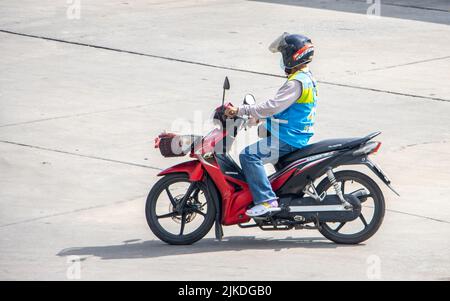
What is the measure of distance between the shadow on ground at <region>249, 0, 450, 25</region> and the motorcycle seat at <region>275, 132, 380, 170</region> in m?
11.3

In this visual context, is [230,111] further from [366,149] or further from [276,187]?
[366,149]

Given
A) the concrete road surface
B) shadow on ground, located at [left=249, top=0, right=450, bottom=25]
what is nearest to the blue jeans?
the concrete road surface

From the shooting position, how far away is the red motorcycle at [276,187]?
9.38 metres

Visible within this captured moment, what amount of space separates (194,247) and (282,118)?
130 cm

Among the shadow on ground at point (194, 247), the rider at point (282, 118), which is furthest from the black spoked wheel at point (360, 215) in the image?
the rider at point (282, 118)

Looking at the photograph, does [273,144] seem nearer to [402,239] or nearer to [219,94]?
[402,239]

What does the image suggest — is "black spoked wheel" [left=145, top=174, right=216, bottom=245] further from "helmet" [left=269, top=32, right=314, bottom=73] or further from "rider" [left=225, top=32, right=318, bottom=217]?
"helmet" [left=269, top=32, right=314, bottom=73]

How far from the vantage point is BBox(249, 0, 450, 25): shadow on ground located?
20688 millimetres

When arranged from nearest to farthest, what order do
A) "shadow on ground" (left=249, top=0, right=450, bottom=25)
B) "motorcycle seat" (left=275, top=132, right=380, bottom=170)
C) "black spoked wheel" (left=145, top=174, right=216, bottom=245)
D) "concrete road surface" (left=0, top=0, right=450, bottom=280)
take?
"concrete road surface" (left=0, top=0, right=450, bottom=280), "motorcycle seat" (left=275, top=132, right=380, bottom=170), "black spoked wheel" (left=145, top=174, right=216, bottom=245), "shadow on ground" (left=249, top=0, right=450, bottom=25)

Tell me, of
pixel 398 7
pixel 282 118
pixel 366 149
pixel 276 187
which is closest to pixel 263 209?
pixel 276 187

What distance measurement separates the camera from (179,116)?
14.0m
